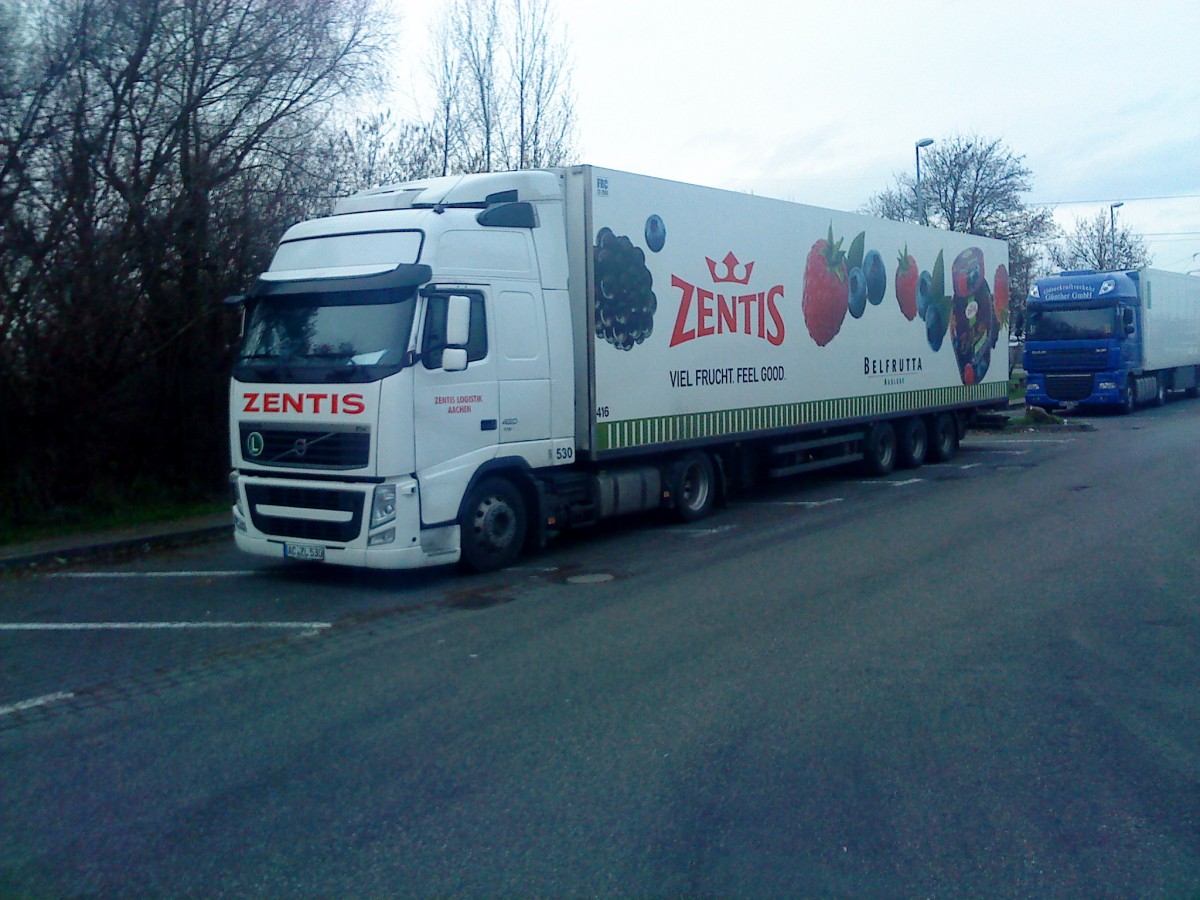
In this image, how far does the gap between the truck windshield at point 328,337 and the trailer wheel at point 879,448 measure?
32.7 feet

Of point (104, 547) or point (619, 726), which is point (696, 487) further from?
point (619, 726)

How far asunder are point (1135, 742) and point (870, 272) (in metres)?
12.1

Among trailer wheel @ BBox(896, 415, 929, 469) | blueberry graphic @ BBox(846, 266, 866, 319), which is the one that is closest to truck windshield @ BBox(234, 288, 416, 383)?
blueberry graphic @ BBox(846, 266, 866, 319)

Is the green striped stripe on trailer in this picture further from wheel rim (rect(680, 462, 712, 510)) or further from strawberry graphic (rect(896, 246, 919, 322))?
strawberry graphic (rect(896, 246, 919, 322))

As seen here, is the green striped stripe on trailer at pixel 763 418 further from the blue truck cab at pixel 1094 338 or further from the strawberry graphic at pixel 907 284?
the blue truck cab at pixel 1094 338

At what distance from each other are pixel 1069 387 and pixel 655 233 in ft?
77.0

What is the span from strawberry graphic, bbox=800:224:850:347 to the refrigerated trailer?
0.04 meters

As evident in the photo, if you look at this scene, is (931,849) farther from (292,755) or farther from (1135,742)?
(292,755)

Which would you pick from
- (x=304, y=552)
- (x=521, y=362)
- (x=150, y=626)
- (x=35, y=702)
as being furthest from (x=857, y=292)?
(x=35, y=702)

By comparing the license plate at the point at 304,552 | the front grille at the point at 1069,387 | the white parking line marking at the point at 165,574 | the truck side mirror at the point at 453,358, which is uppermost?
the truck side mirror at the point at 453,358

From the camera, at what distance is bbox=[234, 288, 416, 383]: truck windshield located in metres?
9.73

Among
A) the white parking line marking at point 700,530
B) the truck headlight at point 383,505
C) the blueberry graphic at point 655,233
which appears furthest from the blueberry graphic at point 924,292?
the truck headlight at point 383,505

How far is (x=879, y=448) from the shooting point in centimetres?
1811

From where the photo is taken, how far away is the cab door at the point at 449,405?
9828 millimetres
